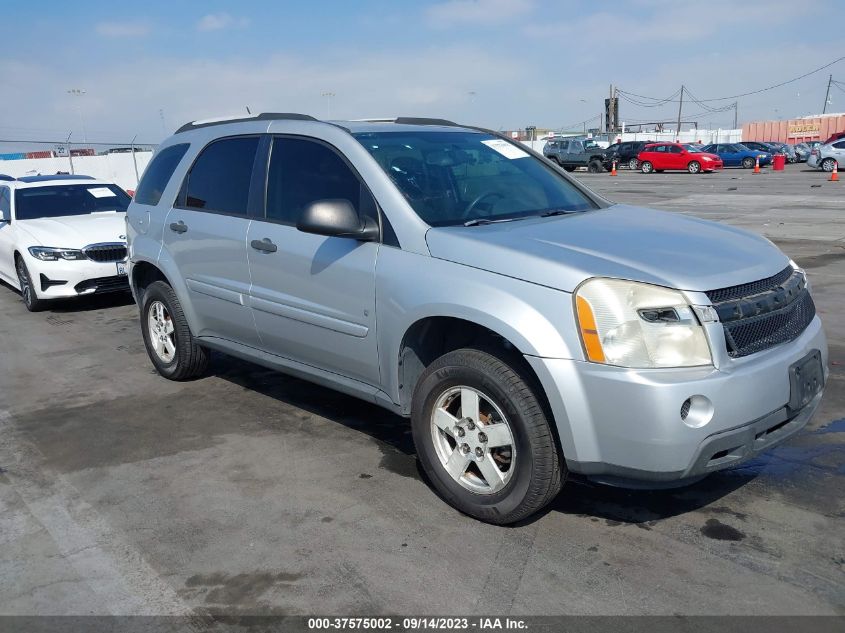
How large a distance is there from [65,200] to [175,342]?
5393mm

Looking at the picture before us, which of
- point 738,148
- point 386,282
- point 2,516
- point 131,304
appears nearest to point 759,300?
point 386,282

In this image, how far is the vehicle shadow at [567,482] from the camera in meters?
3.79

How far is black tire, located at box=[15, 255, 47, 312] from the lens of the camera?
359 inches

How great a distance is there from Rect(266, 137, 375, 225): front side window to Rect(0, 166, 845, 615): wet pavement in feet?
4.72

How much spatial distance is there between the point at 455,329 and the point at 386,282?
1.38ft

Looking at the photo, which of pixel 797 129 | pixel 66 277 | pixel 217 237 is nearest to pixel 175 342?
pixel 217 237

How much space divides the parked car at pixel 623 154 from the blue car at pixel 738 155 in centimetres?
322

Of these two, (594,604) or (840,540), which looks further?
(840,540)

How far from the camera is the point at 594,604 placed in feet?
9.91

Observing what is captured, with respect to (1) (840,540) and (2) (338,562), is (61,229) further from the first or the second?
(1) (840,540)

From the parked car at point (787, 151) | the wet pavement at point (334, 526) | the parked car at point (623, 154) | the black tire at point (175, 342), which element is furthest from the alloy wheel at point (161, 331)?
the parked car at point (787, 151)

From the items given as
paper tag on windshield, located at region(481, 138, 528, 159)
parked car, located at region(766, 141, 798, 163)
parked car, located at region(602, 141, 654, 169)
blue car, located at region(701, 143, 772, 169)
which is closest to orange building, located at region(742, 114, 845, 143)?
parked car, located at region(766, 141, 798, 163)

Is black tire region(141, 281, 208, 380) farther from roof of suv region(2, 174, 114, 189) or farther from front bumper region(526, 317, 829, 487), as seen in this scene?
roof of suv region(2, 174, 114, 189)

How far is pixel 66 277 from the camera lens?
29.1 feet
